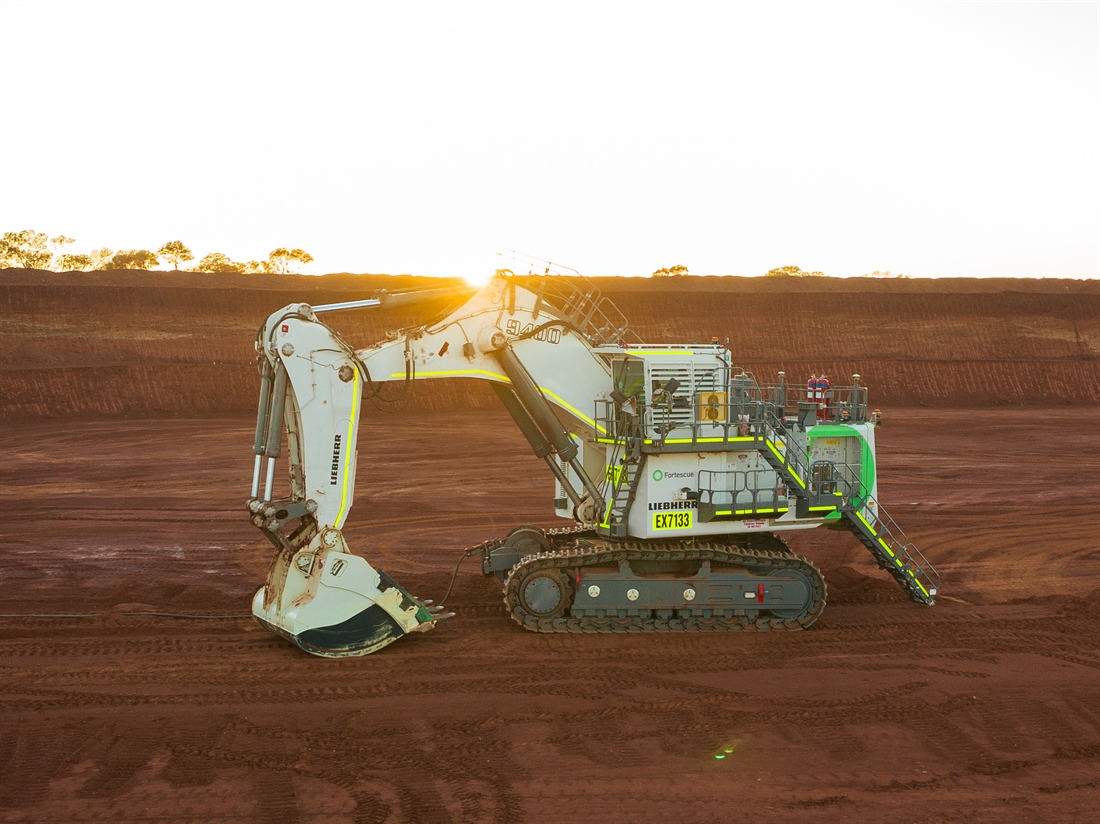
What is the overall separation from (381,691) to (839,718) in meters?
5.21

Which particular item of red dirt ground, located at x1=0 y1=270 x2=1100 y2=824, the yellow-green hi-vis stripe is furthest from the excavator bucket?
red dirt ground, located at x1=0 y1=270 x2=1100 y2=824

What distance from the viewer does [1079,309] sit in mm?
60875

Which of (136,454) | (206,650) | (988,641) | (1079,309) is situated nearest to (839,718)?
(988,641)

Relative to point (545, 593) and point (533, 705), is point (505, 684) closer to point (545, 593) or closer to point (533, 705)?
point (533, 705)

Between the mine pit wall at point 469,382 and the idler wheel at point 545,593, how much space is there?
29.1m

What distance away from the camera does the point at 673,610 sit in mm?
14055

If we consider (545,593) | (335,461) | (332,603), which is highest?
(335,461)

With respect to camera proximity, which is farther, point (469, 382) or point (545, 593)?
point (469, 382)

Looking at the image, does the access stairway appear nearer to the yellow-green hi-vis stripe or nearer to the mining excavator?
the mining excavator

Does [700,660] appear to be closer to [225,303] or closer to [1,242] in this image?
[225,303]

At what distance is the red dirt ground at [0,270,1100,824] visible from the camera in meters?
9.38

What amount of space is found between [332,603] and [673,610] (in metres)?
4.73

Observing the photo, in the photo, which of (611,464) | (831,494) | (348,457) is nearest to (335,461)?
(348,457)

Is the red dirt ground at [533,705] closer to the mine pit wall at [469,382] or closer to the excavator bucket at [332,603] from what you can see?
the excavator bucket at [332,603]
